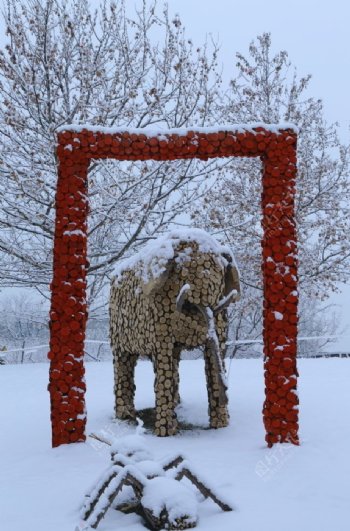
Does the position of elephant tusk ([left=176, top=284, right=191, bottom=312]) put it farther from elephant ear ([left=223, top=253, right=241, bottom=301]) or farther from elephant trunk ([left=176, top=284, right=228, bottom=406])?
elephant ear ([left=223, top=253, right=241, bottom=301])

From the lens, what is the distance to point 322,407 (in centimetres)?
652

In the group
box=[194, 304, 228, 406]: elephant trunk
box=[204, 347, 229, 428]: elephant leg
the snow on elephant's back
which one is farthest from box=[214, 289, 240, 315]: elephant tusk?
box=[204, 347, 229, 428]: elephant leg

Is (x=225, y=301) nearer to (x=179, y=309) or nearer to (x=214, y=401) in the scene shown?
(x=179, y=309)

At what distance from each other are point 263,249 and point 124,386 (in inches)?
82.7

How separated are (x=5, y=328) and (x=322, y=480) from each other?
21554mm

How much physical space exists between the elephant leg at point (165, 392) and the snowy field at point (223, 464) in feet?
0.42

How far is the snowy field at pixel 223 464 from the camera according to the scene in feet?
11.0

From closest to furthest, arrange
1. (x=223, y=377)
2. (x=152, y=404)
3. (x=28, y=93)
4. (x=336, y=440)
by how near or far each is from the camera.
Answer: (x=336, y=440), (x=223, y=377), (x=152, y=404), (x=28, y=93)

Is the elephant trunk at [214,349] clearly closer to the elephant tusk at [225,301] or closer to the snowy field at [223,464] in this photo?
the elephant tusk at [225,301]

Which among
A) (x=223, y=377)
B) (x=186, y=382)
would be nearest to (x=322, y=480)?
(x=223, y=377)

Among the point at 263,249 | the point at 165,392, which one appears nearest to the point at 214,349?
the point at 165,392

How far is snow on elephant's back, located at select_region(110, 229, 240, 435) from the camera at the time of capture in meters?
5.37

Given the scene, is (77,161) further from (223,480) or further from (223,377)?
(223,480)

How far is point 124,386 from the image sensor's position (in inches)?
240
